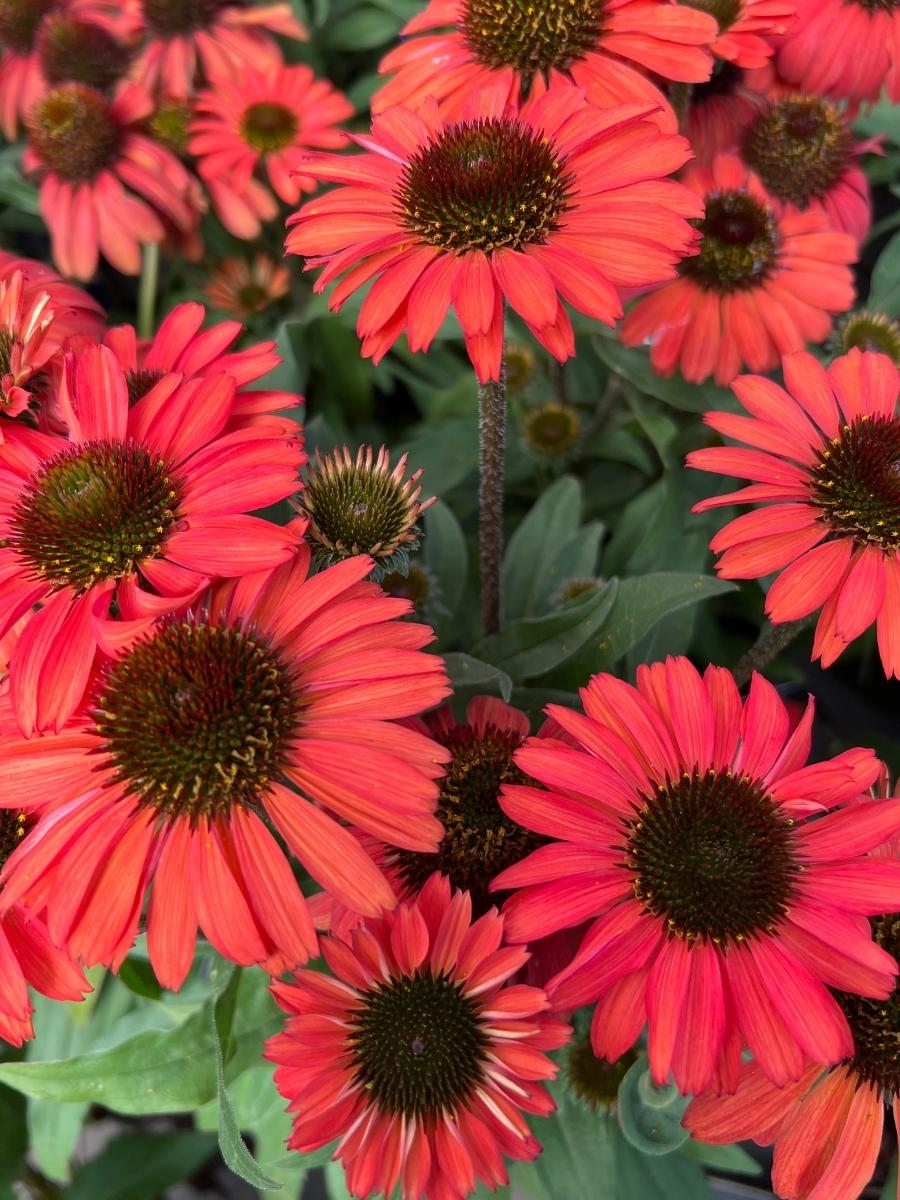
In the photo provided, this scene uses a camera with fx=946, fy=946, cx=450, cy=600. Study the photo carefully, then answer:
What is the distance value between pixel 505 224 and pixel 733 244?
1.20 ft

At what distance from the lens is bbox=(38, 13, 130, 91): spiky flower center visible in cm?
123

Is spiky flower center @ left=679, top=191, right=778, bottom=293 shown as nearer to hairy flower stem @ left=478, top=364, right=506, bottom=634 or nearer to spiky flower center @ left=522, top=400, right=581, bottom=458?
spiky flower center @ left=522, top=400, right=581, bottom=458

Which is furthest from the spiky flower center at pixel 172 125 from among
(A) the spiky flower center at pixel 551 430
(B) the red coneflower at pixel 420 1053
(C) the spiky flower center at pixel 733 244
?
(B) the red coneflower at pixel 420 1053

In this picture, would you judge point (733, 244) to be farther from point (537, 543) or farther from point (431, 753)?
point (431, 753)

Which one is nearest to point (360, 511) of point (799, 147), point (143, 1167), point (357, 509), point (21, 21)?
point (357, 509)

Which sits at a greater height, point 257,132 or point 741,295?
point 257,132

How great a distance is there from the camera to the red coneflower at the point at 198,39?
124cm

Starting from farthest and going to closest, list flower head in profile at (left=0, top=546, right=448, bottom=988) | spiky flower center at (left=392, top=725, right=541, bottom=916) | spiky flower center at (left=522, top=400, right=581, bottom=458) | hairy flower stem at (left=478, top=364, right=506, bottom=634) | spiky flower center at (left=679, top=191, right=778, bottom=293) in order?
spiky flower center at (left=522, top=400, right=581, bottom=458) → spiky flower center at (left=679, top=191, right=778, bottom=293) → hairy flower stem at (left=478, top=364, right=506, bottom=634) → spiky flower center at (left=392, top=725, right=541, bottom=916) → flower head in profile at (left=0, top=546, right=448, bottom=988)

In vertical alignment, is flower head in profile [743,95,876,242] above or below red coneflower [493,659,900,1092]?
above

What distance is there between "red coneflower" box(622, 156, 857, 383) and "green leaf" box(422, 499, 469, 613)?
26cm

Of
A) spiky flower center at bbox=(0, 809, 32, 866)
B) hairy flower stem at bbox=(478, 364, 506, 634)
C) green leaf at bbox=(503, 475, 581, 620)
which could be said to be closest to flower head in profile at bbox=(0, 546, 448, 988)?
spiky flower center at bbox=(0, 809, 32, 866)

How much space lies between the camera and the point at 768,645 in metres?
0.77

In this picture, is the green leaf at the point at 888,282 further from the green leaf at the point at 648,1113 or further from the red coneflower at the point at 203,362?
the green leaf at the point at 648,1113

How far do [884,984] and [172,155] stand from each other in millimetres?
1190
